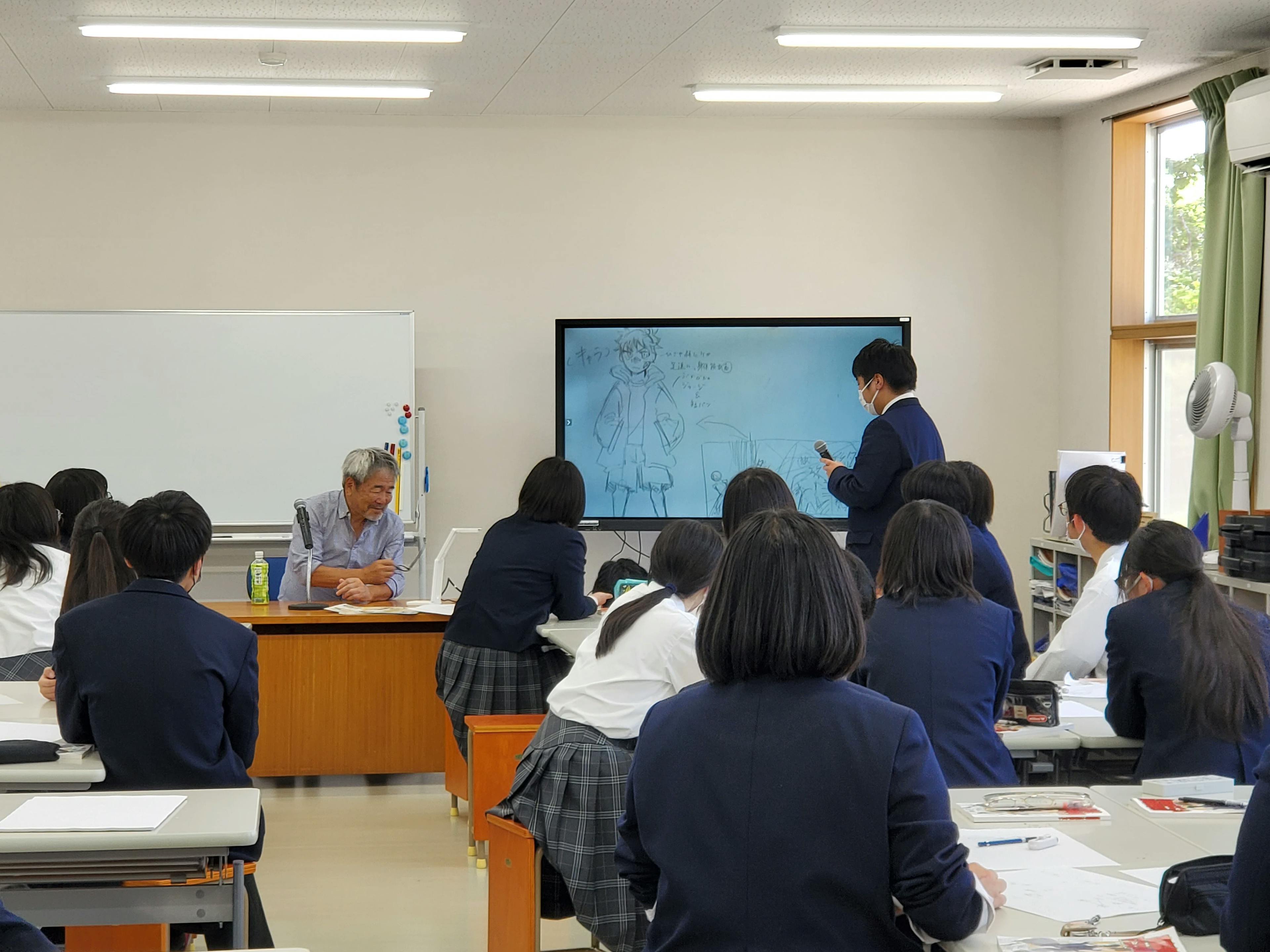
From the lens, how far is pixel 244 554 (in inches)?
263

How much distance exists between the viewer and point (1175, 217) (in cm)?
653

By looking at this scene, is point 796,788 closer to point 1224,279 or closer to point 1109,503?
point 1109,503

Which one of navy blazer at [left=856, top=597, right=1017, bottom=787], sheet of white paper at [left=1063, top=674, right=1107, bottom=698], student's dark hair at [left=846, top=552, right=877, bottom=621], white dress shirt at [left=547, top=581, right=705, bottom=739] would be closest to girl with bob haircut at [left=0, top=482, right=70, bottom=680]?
white dress shirt at [left=547, top=581, right=705, bottom=739]

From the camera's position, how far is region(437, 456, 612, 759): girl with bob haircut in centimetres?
455

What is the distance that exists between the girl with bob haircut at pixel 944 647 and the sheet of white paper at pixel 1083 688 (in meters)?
0.77

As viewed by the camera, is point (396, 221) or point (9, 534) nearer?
point (9, 534)

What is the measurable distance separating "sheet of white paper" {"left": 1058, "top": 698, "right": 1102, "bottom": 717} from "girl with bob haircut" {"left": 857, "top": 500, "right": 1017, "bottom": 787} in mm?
526

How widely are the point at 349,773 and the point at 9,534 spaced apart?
1917mm

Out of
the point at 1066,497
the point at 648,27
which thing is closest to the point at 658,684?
the point at 1066,497

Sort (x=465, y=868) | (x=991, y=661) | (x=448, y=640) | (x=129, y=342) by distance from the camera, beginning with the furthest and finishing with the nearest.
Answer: (x=129, y=342) < (x=448, y=640) < (x=465, y=868) < (x=991, y=661)

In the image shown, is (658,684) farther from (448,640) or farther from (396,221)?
(396,221)

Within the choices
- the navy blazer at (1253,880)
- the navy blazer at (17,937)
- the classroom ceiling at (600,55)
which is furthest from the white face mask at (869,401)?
the navy blazer at (17,937)

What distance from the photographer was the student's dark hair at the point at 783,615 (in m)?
1.72

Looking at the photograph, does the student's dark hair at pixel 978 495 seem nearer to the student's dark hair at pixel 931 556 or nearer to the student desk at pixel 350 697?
the student's dark hair at pixel 931 556
